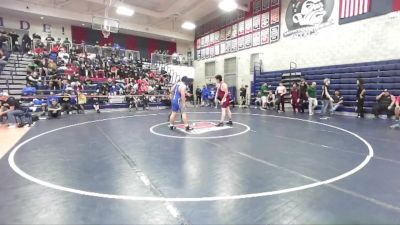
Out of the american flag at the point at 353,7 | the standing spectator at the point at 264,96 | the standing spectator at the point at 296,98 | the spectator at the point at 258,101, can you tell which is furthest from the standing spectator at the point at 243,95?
the american flag at the point at 353,7

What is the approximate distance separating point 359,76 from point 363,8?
3.28 metres

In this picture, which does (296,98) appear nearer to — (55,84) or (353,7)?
(353,7)

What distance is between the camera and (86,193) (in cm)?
327

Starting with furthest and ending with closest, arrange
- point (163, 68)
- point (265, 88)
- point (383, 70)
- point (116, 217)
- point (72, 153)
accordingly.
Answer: point (163, 68) < point (265, 88) < point (383, 70) < point (72, 153) < point (116, 217)

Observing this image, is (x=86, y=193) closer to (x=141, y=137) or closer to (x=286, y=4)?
(x=141, y=137)

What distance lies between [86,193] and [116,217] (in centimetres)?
82

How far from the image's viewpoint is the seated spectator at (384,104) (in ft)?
35.0

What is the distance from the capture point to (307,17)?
1537 cm

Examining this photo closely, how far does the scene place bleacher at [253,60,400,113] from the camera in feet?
37.1

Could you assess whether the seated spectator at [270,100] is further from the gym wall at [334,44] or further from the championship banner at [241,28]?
the championship banner at [241,28]

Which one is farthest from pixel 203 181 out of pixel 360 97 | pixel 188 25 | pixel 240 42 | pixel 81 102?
pixel 188 25

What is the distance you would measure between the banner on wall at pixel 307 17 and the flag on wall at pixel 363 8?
69 centimetres

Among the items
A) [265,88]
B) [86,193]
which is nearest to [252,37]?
[265,88]

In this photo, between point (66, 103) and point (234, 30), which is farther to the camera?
point (234, 30)
